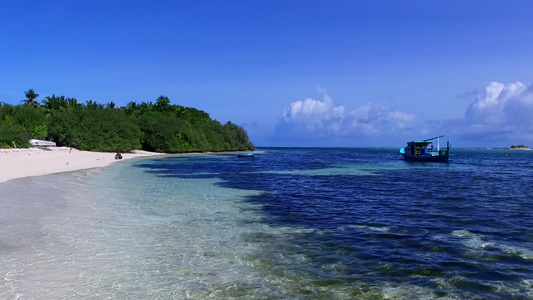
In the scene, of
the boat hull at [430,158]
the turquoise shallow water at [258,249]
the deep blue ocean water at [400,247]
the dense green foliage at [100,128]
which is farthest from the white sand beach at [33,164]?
the boat hull at [430,158]

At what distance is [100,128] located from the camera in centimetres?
7688

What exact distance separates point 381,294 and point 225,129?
121 meters

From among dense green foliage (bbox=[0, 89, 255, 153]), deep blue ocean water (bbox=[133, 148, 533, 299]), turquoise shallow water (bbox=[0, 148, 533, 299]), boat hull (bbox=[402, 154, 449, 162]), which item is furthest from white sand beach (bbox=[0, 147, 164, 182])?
boat hull (bbox=[402, 154, 449, 162])

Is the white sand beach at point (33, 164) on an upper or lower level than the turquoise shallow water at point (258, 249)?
upper

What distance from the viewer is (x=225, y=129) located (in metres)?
127

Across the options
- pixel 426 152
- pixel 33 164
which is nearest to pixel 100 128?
pixel 33 164

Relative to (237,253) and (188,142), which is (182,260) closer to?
(237,253)

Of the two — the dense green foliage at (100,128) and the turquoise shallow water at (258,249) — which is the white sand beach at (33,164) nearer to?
the dense green foliage at (100,128)

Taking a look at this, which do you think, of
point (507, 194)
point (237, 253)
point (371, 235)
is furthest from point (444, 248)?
point (507, 194)

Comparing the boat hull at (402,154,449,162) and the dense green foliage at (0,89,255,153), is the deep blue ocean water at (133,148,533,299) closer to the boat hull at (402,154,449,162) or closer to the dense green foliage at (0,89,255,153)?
the boat hull at (402,154,449,162)

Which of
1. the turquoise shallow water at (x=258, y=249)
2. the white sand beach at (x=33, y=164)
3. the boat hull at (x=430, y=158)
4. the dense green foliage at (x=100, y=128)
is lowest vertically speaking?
the turquoise shallow water at (x=258, y=249)

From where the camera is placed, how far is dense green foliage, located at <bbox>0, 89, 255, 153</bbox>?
67.8 metres

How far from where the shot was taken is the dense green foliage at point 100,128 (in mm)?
67750

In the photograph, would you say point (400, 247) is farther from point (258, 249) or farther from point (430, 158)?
point (430, 158)
